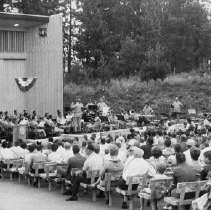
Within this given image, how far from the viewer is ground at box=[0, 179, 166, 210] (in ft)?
38.8

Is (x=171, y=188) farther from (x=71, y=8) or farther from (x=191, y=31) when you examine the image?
(x=71, y=8)

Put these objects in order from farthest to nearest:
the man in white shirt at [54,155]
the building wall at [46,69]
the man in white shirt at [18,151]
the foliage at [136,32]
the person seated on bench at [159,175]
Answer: the foliage at [136,32] < the building wall at [46,69] < the man in white shirt at [18,151] < the man in white shirt at [54,155] < the person seated on bench at [159,175]

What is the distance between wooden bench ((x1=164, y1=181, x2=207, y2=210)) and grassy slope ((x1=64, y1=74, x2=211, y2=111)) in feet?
80.2

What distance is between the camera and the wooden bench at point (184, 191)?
10117 mm

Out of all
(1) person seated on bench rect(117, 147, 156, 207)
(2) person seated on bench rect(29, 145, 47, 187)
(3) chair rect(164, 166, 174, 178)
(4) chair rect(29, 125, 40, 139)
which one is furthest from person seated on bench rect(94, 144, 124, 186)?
(4) chair rect(29, 125, 40, 139)

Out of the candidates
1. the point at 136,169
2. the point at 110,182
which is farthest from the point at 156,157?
the point at 110,182

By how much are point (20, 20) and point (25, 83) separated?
366cm

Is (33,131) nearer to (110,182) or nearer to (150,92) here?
(110,182)

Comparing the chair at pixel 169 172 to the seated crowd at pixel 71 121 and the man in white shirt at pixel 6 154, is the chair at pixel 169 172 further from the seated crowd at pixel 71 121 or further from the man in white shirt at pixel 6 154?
the seated crowd at pixel 71 121

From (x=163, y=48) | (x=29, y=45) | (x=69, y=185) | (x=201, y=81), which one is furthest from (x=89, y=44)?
(x=69, y=185)

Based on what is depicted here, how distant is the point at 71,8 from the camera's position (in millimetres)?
52250

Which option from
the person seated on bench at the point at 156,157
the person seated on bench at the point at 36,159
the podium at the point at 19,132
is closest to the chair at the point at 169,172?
the person seated on bench at the point at 156,157

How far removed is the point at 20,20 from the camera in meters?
27.0

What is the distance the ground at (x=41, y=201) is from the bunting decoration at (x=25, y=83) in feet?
50.5
